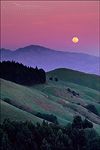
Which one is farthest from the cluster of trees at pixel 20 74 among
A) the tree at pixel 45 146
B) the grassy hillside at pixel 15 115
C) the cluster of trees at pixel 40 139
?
the tree at pixel 45 146

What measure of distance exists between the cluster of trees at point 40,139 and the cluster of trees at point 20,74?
8193 centimetres

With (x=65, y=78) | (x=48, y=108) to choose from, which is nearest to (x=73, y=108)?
(x=48, y=108)

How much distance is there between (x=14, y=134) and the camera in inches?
1441

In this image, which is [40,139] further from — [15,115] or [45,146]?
[15,115]

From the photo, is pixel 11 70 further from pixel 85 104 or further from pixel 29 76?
pixel 85 104

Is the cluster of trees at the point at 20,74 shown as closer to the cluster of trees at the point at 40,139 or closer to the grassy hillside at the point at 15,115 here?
the grassy hillside at the point at 15,115

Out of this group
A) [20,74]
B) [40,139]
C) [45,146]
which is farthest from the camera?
[20,74]

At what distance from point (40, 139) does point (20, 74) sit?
89896 mm

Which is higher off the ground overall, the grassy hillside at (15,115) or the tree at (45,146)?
the tree at (45,146)

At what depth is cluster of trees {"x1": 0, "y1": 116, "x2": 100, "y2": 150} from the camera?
33719 mm

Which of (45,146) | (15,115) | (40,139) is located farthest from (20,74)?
(45,146)

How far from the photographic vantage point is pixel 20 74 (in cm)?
12550

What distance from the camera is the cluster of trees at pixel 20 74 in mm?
122438

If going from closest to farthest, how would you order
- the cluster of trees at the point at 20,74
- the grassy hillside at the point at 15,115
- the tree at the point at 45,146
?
the tree at the point at 45,146 < the grassy hillside at the point at 15,115 < the cluster of trees at the point at 20,74
